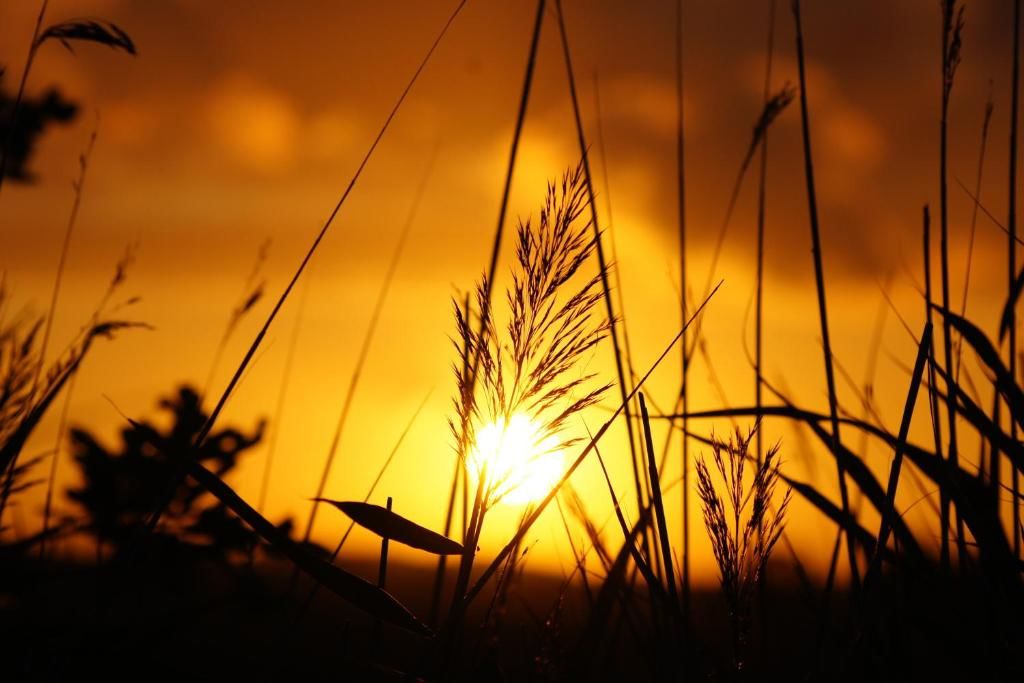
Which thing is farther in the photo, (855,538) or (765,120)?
(765,120)

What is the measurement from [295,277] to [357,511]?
0.31 metres

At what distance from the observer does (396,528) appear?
884mm

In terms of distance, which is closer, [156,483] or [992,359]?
[992,359]

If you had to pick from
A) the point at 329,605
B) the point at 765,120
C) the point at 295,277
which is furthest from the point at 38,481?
the point at 765,120

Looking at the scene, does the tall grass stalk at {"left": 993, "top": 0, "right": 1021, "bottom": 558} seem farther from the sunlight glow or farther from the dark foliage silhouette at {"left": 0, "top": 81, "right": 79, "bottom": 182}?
the dark foliage silhouette at {"left": 0, "top": 81, "right": 79, "bottom": 182}

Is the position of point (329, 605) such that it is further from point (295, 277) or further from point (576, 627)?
point (295, 277)

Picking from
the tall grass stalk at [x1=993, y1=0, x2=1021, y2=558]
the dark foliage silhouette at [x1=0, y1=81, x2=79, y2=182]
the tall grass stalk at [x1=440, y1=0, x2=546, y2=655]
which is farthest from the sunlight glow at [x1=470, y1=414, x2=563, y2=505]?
the dark foliage silhouette at [x1=0, y1=81, x2=79, y2=182]

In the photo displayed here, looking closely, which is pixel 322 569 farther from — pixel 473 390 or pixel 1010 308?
pixel 1010 308

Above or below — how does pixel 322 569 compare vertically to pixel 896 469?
below

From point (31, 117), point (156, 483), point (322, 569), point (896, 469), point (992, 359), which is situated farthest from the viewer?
point (31, 117)

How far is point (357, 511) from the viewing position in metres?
0.87

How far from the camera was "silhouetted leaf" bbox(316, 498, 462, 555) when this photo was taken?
86 cm

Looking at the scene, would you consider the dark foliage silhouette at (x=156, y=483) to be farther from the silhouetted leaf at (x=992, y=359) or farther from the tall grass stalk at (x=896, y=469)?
the silhouetted leaf at (x=992, y=359)

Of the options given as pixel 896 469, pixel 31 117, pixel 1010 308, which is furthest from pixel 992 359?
pixel 31 117
